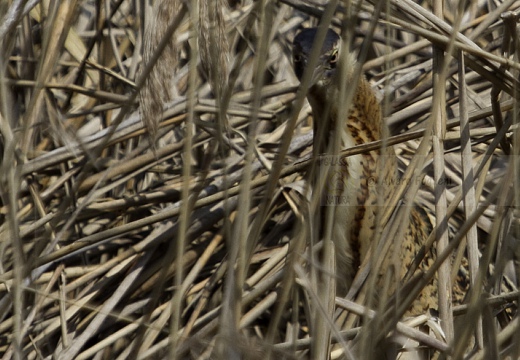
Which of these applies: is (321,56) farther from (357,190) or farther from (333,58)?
(357,190)

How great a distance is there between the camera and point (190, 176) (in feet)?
6.46

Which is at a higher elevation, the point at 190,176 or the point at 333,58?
the point at 333,58

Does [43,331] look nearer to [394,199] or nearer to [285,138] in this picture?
[394,199]

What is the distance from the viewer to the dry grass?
161 cm

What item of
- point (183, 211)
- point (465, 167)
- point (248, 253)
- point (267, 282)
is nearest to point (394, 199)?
point (465, 167)

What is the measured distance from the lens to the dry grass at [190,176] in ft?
5.27

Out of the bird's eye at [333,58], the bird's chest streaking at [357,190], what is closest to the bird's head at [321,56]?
the bird's eye at [333,58]

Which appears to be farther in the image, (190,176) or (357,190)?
(357,190)

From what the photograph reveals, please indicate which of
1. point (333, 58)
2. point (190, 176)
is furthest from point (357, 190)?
point (190, 176)

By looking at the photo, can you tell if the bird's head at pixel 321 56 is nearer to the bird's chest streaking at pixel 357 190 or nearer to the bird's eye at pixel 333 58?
the bird's eye at pixel 333 58

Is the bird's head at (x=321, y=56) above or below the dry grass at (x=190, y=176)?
above

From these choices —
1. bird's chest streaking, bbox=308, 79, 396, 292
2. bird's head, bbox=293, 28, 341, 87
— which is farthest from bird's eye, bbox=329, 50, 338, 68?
bird's chest streaking, bbox=308, 79, 396, 292

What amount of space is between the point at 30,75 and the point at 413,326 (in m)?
1.44

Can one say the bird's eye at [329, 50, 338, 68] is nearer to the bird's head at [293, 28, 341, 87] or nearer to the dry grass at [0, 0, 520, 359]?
the bird's head at [293, 28, 341, 87]
